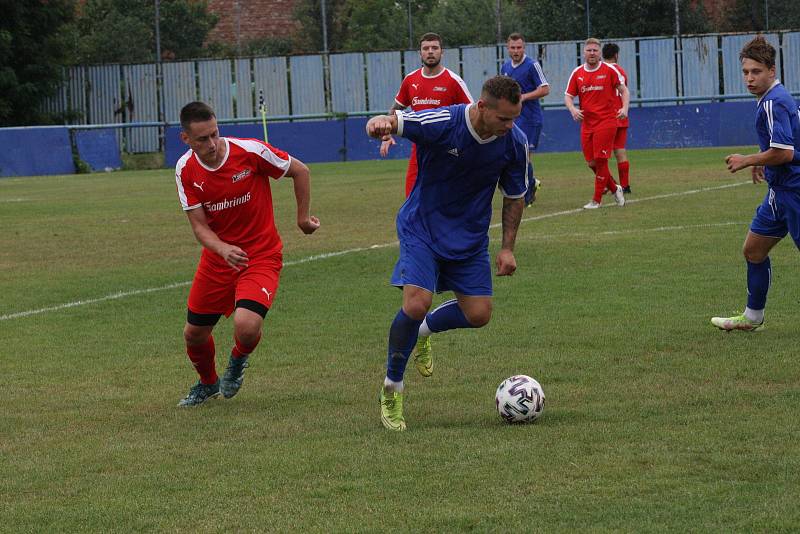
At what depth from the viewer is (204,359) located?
709cm

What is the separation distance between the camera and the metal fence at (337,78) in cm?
3759

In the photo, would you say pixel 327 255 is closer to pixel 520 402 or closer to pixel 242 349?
pixel 242 349

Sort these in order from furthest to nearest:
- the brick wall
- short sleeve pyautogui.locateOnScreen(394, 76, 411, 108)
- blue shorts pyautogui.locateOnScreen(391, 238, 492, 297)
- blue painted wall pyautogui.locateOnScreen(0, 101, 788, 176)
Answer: the brick wall, blue painted wall pyautogui.locateOnScreen(0, 101, 788, 176), short sleeve pyautogui.locateOnScreen(394, 76, 411, 108), blue shorts pyautogui.locateOnScreen(391, 238, 492, 297)

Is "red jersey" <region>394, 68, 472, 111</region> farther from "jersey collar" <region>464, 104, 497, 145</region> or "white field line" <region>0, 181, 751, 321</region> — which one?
"jersey collar" <region>464, 104, 497, 145</region>

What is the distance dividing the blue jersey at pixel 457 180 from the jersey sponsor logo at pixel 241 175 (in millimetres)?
991

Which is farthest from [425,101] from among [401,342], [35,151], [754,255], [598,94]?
[35,151]

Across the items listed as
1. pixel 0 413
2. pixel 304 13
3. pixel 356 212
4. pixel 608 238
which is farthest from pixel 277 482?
pixel 304 13

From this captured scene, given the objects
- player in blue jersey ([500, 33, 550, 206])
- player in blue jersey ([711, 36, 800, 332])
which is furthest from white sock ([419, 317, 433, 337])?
player in blue jersey ([500, 33, 550, 206])

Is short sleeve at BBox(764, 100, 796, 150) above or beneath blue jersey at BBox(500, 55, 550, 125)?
beneath

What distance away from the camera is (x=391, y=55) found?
39.2 m

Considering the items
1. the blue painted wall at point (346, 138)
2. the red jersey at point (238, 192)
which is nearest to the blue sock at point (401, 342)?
the red jersey at point (238, 192)

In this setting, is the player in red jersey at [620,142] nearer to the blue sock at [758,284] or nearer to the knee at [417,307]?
the blue sock at [758,284]

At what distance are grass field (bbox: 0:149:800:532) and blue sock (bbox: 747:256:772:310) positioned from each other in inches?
8.6

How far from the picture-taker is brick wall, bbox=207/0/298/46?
177 feet
